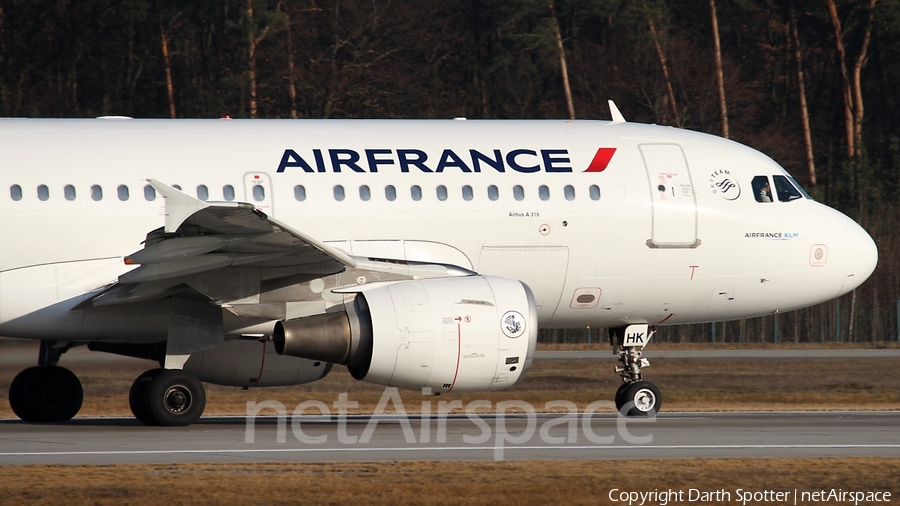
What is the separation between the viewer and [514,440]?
533 inches

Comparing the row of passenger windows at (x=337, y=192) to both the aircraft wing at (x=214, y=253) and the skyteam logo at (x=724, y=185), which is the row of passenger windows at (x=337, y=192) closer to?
the aircraft wing at (x=214, y=253)

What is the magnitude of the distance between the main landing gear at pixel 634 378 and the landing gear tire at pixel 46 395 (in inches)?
283

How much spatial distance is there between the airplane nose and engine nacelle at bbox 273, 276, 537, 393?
5.45m

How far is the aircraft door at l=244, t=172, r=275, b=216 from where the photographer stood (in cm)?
1473

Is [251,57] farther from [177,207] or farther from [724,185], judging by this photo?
[177,207]

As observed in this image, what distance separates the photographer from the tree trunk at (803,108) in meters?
40.2

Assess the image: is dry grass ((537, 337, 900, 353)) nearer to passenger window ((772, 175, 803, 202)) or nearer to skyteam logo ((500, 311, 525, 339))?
passenger window ((772, 175, 803, 202))

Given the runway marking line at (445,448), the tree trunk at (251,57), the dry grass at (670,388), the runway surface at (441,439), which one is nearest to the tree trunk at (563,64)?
the tree trunk at (251,57)

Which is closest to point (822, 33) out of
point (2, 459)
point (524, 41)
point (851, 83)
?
point (851, 83)

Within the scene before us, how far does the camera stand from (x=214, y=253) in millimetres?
13641

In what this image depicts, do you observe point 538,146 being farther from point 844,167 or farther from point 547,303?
point 844,167

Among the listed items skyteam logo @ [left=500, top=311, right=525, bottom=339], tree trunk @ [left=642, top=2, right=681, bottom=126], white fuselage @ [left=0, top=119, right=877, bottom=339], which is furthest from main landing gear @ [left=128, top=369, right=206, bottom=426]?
tree trunk @ [left=642, top=2, right=681, bottom=126]

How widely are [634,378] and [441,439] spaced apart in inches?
146

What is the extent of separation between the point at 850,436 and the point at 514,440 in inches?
163
